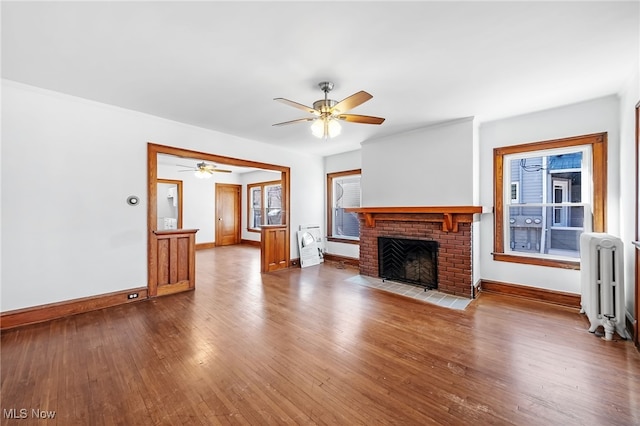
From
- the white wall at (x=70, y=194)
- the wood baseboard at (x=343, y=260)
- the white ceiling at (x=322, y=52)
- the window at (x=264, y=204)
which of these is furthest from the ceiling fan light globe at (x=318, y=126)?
the window at (x=264, y=204)

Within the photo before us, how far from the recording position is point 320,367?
217 cm

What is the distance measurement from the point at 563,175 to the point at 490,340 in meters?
2.74

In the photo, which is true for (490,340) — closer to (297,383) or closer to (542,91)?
(297,383)

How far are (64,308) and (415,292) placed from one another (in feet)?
15.5

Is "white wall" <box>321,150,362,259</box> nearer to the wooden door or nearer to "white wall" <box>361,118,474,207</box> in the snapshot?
"white wall" <box>361,118,474,207</box>

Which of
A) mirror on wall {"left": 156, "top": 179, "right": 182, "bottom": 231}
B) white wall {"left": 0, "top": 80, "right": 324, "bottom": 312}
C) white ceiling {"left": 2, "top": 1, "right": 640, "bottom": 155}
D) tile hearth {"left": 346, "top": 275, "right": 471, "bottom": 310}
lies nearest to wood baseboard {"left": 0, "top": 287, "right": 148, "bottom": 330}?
white wall {"left": 0, "top": 80, "right": 324, "bottom": 312}

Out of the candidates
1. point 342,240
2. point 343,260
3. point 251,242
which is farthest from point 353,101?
point 251,242

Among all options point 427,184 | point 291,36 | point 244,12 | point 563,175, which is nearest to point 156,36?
point 244,12

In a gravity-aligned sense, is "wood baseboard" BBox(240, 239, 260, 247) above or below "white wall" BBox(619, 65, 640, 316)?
below

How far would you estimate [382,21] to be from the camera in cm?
192

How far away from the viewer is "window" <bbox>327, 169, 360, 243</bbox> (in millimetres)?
6203

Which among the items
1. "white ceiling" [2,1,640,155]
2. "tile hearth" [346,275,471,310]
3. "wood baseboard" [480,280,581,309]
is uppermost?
"white ceiling" [2,1,640,155]

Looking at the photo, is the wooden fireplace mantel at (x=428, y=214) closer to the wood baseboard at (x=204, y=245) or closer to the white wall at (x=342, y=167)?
the white wall at (x=342, y=167)

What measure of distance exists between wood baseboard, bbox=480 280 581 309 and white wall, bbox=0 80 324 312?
5.29 meters
